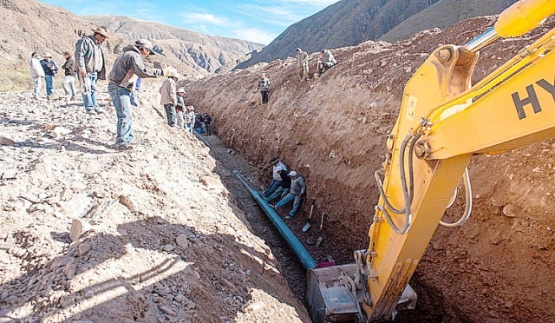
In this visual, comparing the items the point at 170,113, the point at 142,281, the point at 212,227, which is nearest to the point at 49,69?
the point at 170,113

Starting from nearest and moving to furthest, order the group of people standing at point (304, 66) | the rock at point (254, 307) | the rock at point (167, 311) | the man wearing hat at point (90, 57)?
the rock at point (167, 311)
the rock at point (254, 307)
the man wearing hat at point (90, 57)
the group of people standing at point (304, 66)

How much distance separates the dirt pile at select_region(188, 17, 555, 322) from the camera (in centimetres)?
391

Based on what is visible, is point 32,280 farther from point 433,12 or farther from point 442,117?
point 433,12

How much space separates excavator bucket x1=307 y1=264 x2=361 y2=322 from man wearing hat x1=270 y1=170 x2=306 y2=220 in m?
3.32

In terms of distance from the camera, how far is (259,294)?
376 cm

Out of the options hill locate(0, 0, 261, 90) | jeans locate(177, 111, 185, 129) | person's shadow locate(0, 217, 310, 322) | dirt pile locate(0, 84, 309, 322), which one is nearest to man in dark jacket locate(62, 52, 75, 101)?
jeans locate(177, 111, 185, 129)

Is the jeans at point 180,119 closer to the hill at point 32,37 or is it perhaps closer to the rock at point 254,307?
the rock at point 254,307

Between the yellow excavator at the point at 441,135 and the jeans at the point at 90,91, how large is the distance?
6619 millimetres

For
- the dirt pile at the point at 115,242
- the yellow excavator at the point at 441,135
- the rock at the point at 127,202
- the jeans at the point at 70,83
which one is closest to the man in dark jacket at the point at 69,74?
the jeans at the point at 70,83

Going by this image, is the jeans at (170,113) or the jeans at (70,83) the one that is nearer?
the jeans at (170,113)

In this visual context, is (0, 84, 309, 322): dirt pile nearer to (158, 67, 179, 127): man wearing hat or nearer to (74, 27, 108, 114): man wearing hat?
(74, 27, 108, 114): man wearing hat

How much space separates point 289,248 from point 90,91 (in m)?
5.74

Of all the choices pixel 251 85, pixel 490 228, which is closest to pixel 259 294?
pixel 490 228

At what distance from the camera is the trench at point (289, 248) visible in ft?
15.7
